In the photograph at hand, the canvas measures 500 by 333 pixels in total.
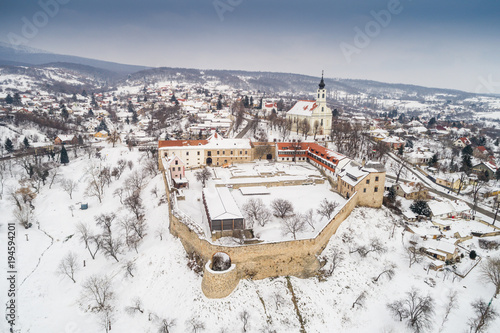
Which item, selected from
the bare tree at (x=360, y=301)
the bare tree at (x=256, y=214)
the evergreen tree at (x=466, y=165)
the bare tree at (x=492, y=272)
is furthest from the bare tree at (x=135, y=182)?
the evergreen tree at (x=466, y=165)

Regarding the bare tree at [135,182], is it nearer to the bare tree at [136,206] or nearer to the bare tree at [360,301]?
the bare tree at [136,206]

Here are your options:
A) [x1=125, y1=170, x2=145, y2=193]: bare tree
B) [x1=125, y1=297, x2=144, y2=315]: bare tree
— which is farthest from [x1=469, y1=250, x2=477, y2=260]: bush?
[x1=125, y1=170, x2=145, y2=193]: bare tree

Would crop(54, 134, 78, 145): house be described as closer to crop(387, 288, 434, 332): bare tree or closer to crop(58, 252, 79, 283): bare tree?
crop(58, 252, 79, 283): bare tree

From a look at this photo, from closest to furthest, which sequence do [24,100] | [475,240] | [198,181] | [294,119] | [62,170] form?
[475,240] → [198,181] → [62,170] → [294,119] → [24,100]

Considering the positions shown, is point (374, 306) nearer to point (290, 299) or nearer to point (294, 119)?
point (290, 299)

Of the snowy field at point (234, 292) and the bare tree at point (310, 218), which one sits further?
the bare tree at point (310, 218)

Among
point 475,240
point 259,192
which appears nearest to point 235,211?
point 259,192
